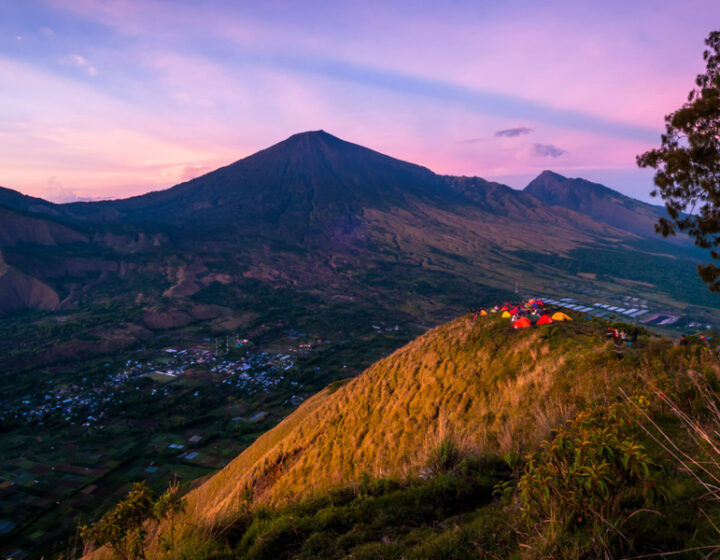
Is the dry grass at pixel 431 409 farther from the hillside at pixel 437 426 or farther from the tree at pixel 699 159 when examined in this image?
the tree at pixel 699 159

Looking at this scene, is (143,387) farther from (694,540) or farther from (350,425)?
(694,540)

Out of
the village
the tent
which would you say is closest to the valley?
the village

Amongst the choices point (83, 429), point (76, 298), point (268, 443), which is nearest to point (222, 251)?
point (76, 298)

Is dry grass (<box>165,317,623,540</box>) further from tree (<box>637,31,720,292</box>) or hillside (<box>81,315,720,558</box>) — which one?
tree (<box>637,31,720,292</box>)

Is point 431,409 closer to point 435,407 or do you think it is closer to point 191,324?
point 435,407

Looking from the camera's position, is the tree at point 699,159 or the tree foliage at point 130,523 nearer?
the tree foliage at point 130,523

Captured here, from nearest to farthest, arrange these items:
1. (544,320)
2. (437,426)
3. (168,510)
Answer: (168,510)
(437,426)
(544,320)

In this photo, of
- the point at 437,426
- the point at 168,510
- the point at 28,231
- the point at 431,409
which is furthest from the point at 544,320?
the point at 28,231

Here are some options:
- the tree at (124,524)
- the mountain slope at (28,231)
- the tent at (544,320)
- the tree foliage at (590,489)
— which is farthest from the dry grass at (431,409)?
the mountain slope at (28,231)

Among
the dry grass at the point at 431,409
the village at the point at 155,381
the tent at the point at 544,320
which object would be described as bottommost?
the village at the point at 155,381
